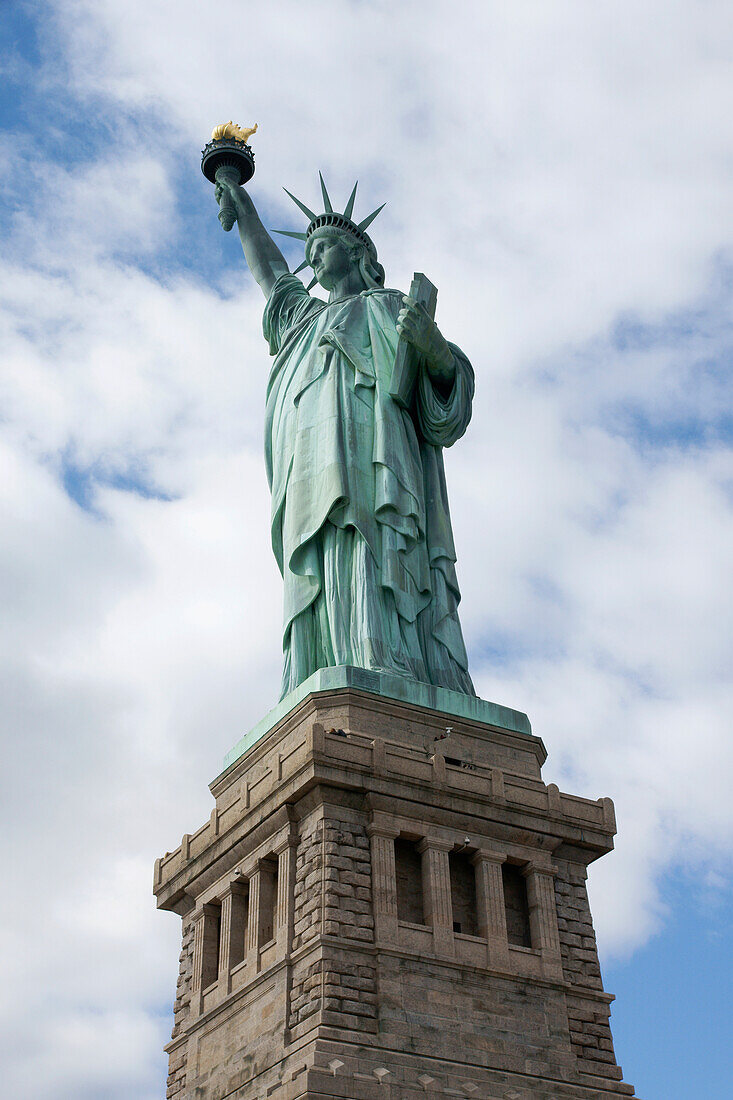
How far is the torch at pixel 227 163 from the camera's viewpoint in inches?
1074

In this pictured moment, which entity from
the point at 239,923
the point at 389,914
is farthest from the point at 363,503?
the point at 389,914

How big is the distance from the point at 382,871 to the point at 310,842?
2.99 feet

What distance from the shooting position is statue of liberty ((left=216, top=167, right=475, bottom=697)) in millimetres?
20672

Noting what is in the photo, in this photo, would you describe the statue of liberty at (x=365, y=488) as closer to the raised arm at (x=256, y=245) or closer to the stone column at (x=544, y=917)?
the raised arm at (x=256, y=245)

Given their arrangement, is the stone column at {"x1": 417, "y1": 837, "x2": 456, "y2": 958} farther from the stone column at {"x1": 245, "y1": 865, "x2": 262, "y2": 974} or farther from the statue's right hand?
the statue's right hand

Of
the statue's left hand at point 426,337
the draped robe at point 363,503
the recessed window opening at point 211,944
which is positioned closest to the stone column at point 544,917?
the draped robe at point 363,503

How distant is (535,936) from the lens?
59.8 feet

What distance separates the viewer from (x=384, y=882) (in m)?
17.5

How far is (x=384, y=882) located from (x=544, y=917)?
2231mm

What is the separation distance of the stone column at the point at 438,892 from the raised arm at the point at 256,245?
1164 centimetres

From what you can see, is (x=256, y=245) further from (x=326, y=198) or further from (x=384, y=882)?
(x=384, y=882)

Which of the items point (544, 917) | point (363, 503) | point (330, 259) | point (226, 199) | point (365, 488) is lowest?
point (544, 917)

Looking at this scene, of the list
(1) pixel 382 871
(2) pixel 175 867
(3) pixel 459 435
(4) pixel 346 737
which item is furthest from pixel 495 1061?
(3) pixel 459 435

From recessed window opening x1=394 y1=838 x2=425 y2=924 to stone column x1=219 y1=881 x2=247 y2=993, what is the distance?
7.24 feet
